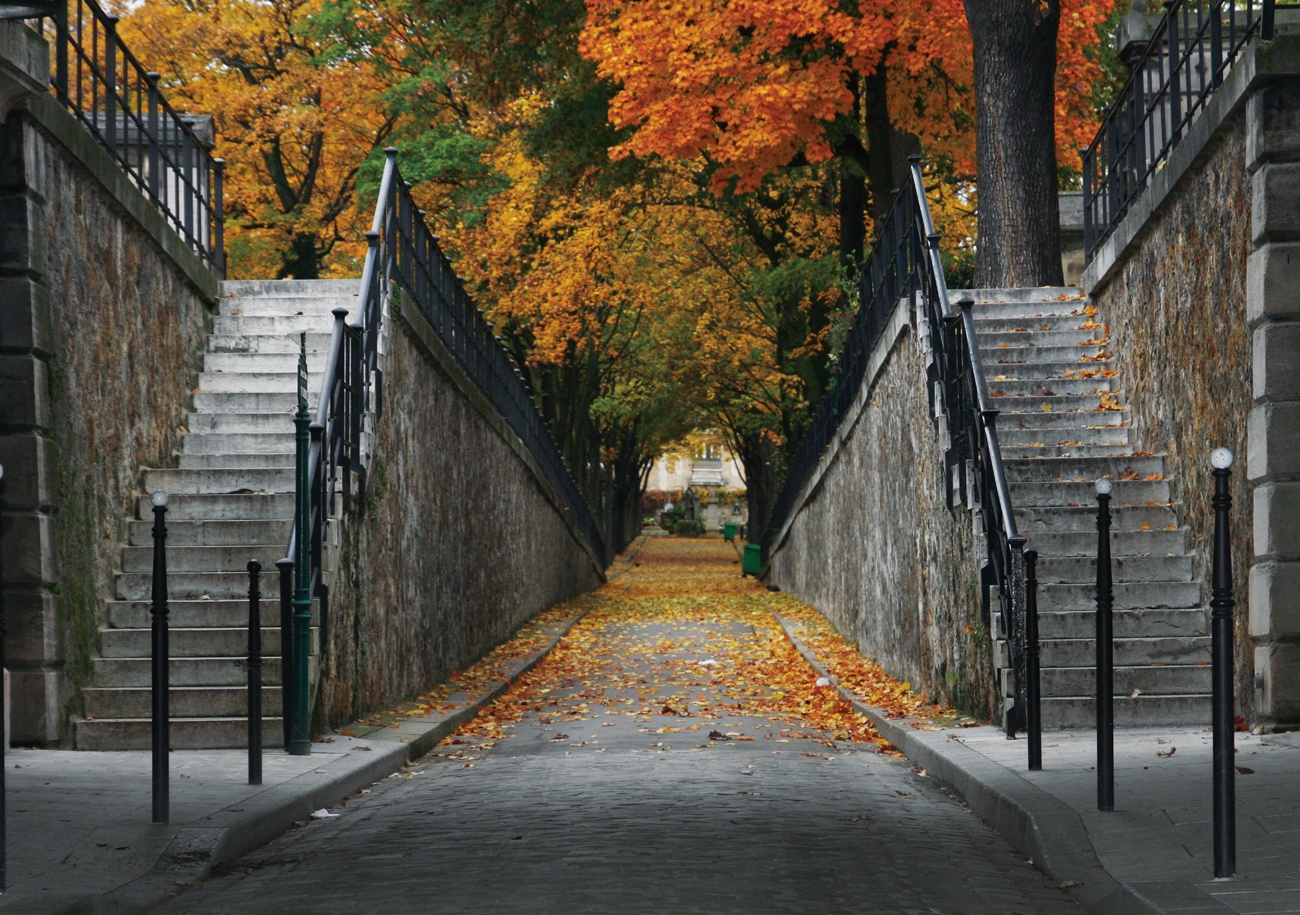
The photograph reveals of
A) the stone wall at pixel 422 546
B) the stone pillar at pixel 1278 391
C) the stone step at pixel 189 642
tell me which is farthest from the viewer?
the stone wall at pixel 422 546

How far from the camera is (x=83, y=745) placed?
31.3 ft

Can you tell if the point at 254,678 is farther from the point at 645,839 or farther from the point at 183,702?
the point at 183,702

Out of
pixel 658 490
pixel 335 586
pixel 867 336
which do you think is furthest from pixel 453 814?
pixel 658 490

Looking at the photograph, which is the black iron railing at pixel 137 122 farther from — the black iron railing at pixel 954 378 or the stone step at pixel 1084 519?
the stone step at pixel 1084 519

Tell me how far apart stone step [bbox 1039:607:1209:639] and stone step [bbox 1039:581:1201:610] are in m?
0.16

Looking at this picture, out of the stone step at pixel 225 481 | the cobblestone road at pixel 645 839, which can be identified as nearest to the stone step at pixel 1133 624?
the cobblestone road at pixel 645 839

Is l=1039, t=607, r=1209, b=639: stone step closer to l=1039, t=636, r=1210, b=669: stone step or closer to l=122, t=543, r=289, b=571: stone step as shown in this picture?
l=1039, t=636, r=1210, b=669: stone step

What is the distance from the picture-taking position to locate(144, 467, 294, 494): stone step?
11.8 meters

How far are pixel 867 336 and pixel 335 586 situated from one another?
9069mm

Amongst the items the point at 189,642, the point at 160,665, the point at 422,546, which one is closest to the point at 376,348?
the point at 422,546

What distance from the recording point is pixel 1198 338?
10688 millimetres

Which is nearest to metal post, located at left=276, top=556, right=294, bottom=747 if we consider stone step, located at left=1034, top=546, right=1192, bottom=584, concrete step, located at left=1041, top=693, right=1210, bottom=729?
concrete step, located at left=1041, top=693, right=1210, bottom=729

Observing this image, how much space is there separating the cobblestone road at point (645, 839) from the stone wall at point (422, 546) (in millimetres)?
1039

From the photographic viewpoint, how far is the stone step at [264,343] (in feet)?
46.1
